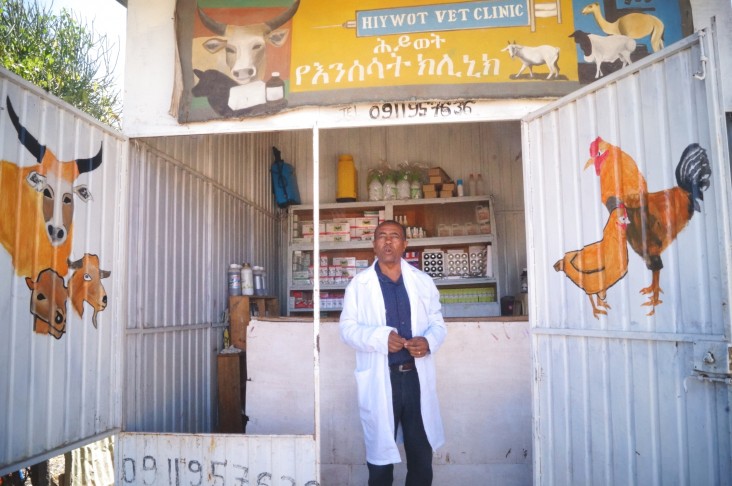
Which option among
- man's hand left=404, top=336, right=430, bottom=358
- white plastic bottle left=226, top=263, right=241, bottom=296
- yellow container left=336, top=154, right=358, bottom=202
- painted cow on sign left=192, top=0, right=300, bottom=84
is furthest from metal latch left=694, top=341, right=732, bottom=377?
yellow container left=336, top=154, right=358, bottom=202

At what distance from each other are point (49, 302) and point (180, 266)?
5.53 feet

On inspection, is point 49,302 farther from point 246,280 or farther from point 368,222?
point 368,222

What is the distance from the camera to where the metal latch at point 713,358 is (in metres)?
2.39

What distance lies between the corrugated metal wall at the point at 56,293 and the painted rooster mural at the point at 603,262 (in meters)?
2.94

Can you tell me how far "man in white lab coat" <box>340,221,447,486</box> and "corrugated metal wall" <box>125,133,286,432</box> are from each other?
5.14 feet

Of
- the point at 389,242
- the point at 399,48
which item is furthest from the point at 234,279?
the point at 399,48

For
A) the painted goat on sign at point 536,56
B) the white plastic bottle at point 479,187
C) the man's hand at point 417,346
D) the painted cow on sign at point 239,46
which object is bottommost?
the man's hand at point 417,346

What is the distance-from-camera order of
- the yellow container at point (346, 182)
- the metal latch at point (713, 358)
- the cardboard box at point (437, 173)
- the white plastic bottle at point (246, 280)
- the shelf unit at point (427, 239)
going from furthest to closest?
the yellow container at point (346, 182) < the cardboard box at point (437, 173) < the shelf unit at point (427, 239) < the white plastic bottle at point (246, 280) < the metal latch at point (713, 358)

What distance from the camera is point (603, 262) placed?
3.11m

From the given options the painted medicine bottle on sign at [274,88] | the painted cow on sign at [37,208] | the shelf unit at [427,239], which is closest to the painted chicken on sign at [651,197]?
the painted medicine bottle on sign at [274,88]

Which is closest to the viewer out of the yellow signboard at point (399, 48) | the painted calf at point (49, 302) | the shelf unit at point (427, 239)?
the painted calf at point (49, 302)

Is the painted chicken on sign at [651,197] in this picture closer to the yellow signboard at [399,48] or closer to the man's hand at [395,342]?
the yellow signboard at [399,48]

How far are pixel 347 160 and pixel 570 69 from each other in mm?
3860

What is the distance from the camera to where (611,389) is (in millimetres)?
3025
